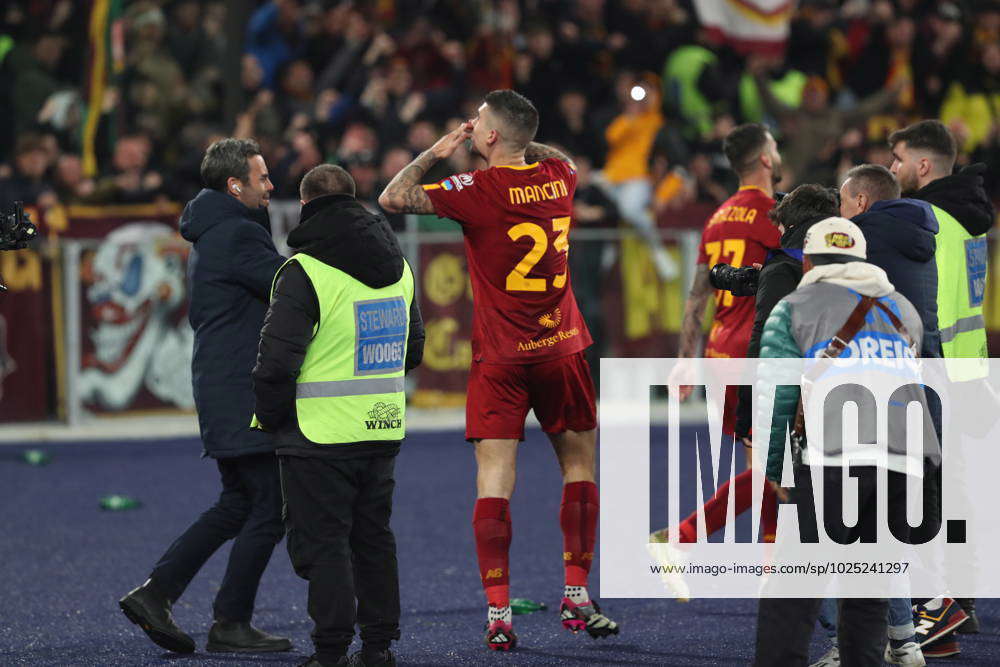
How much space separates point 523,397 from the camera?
7.57 meters

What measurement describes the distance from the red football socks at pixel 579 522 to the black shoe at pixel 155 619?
5.71ft

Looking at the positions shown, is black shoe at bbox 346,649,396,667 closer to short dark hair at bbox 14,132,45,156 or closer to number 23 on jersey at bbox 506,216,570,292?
number 23 on jersey at bbox 506,216,570,292

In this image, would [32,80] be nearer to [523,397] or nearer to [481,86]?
[481,86]

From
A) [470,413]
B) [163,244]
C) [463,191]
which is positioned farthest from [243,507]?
[163,244]

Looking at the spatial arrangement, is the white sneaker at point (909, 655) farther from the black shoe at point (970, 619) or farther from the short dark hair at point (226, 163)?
the short dark hair at point (226, 163)

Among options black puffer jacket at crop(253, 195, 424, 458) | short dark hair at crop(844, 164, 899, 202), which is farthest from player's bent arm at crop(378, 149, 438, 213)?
short dark hair at crop(844, 164, 899, 202)

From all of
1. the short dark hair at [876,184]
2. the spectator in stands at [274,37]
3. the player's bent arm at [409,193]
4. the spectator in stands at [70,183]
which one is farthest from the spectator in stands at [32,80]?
the short dark hair at [876,184]

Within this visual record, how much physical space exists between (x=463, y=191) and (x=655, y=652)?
2206 millimetres

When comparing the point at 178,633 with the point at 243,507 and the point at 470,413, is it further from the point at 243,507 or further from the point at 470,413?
the point at 470,413

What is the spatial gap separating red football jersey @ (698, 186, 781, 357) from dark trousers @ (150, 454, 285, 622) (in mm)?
2332

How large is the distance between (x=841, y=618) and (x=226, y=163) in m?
3.47

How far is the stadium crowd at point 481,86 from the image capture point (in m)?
16.4

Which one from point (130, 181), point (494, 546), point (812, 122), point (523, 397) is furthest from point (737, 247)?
point (812, 122)

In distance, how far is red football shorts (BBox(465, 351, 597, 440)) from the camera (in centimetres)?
750
